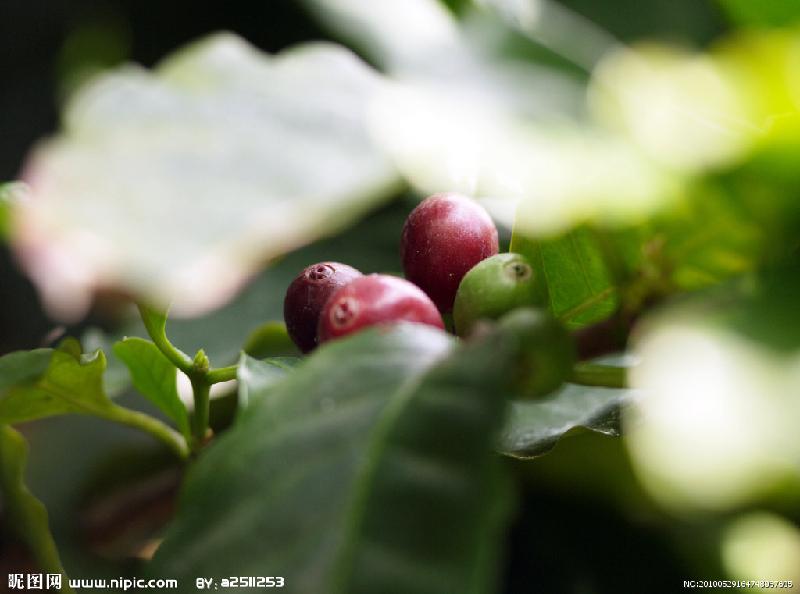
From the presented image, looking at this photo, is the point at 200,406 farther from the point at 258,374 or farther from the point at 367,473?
the point at 367,473

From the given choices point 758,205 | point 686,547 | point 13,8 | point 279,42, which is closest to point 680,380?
point 758,205

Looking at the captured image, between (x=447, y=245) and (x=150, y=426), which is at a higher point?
(x=447, y=245)

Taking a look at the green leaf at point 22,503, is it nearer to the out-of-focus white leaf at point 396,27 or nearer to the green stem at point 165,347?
the green stem at point 165,347

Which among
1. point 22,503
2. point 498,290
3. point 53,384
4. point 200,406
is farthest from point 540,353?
point 22,503

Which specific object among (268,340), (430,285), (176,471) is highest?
(430,285)

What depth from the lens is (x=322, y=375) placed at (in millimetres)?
525

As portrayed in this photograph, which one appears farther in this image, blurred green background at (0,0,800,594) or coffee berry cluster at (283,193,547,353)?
blurred green background at (0,0,800,594)

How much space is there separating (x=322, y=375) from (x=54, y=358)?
0.36 meters

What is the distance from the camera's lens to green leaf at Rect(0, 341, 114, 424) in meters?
0.73

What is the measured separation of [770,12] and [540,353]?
32 centimetres

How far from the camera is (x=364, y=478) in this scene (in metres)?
0.47

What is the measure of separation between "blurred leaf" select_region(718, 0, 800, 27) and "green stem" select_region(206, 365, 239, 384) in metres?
0.52

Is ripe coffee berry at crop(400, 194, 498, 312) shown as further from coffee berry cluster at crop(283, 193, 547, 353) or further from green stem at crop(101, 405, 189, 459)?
green stem at crop(101, 405, 189, 459)

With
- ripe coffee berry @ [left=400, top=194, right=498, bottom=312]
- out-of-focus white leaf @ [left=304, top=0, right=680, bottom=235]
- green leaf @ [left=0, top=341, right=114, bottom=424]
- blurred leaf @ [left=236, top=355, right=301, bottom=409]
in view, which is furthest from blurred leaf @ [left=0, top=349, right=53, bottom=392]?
out-of-focus white leaf @ [left=304, top=0, right=680, bottom=235]
